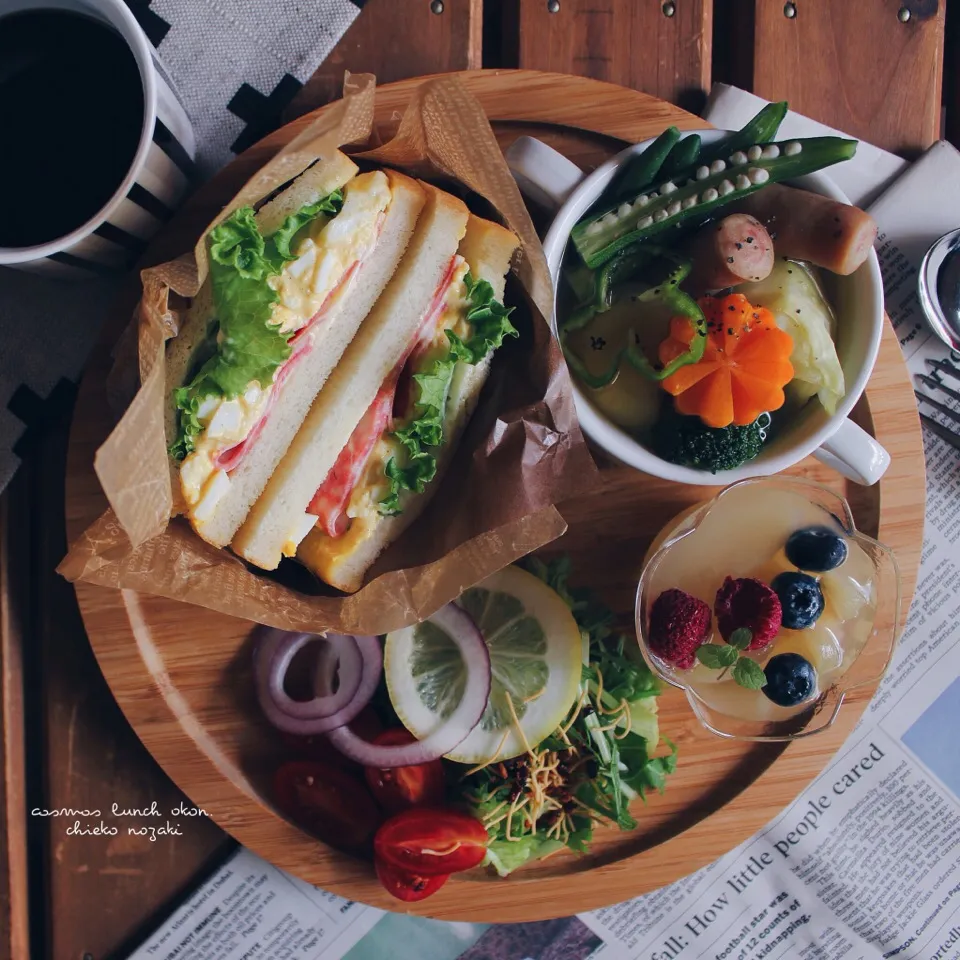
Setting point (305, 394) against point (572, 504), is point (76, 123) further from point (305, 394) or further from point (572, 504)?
point (572, 504)

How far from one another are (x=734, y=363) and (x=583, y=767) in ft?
2.19

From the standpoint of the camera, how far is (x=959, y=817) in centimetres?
156

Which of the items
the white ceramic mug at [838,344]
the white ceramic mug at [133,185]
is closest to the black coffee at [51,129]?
the white ceramic mug at [133,185]

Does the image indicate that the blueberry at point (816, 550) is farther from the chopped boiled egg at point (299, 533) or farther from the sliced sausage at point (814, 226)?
the chopped boiled egg at point (299, 533)

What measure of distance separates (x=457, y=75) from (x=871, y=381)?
758mm

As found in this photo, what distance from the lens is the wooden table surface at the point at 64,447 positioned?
132cm

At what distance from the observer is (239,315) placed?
3.28 ft

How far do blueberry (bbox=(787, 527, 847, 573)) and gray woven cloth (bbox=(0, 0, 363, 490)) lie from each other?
38.8 inches

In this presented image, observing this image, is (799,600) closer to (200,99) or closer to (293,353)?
(293,353)

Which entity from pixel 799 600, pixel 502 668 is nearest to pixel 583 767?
pixel 502 668

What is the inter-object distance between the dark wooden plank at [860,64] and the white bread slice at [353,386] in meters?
0.63

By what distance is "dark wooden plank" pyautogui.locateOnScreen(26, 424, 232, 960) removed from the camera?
137 centimetres

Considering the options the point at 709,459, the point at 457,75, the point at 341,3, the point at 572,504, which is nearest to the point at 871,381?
the point at 709,459

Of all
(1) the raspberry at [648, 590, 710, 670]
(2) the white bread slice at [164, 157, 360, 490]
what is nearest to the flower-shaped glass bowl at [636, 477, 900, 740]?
(1) the raspberry at [648, 590, 710, 670]
